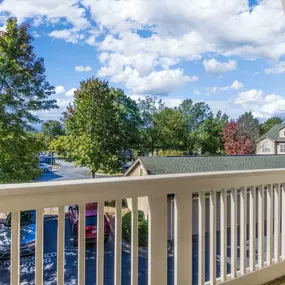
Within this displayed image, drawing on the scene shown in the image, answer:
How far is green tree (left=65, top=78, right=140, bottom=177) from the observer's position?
146 cm

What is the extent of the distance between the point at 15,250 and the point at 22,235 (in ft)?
0.42

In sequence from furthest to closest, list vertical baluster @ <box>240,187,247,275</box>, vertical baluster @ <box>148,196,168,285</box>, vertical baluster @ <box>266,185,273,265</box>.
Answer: vertical baluster @ <box>266,185,273,265</box>, vertical baluster @ <box>240,187,247,275</box>, vertical baluster @ <box>148,196,168,285</box>

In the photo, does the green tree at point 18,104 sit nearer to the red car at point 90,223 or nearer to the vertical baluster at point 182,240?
the red car at point 90,223

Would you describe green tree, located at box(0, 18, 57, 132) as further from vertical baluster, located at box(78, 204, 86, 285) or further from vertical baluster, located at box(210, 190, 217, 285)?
vertical baluster, located at box(210, 190, 217, 285)

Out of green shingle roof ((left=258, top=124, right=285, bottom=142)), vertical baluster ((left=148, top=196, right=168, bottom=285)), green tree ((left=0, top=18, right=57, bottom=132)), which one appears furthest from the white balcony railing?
green tree ((left=0, top=18, right=57, bottom=132))

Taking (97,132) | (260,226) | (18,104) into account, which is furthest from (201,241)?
(18,104)

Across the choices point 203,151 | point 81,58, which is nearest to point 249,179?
point 203,151

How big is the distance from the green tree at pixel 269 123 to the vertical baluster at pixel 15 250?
5.01 ft

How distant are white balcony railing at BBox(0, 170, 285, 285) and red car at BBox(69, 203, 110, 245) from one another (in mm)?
84

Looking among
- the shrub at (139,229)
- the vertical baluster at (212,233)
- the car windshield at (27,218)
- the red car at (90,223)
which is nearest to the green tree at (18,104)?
the car windshield at (27,218)

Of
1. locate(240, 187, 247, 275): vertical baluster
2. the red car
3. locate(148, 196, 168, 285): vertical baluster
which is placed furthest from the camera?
locate(240, 187, 247, 275): vertical baluster

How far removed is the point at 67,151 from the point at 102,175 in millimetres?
213

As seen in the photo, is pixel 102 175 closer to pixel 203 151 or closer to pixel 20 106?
pixel 20 106

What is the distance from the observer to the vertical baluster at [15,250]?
1202mm
